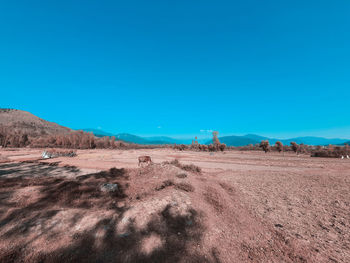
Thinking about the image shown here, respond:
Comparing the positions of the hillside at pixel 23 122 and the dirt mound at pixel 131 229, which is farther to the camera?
the hillside at pixel 23 122

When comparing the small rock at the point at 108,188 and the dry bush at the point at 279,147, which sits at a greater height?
the dry bush at the point at 279,147

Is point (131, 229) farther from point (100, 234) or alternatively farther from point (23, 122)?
point (23, 122)

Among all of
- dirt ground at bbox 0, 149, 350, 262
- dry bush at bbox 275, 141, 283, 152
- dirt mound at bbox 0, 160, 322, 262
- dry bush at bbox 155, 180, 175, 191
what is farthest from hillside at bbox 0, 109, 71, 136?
dry bush at bbox 275, 141, 283, 152

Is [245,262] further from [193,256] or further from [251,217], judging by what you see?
[251,217]

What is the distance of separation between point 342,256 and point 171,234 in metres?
4.19

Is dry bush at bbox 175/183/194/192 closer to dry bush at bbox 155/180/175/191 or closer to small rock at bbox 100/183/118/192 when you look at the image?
dry bush at bbox 155/180/175/191

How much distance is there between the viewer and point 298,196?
7281 mm

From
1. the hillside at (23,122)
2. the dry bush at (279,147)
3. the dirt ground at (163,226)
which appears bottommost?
the dirt ground at (163,226)

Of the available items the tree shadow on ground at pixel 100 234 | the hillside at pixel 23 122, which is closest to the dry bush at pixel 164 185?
the tree shadow on ground at pixel 100 234

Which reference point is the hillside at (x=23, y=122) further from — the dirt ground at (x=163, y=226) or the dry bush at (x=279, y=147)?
the dry bush at (x=279, y=147)

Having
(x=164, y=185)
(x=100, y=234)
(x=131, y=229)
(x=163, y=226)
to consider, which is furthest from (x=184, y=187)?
(x=100, y=234)

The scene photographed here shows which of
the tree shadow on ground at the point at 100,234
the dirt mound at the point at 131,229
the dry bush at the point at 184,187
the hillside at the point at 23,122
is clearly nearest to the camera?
the tree shadow on ground at the point at 100,234

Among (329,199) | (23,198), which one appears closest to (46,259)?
(23,198)

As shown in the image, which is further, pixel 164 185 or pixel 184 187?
pixel 164 185
